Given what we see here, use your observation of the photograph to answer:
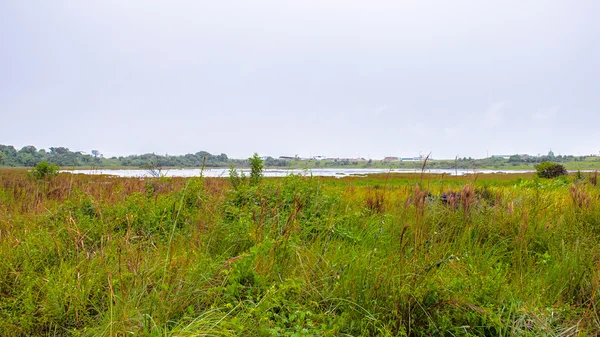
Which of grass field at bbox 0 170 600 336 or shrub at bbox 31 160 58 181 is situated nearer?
grass field at bbox 0 170 600 336

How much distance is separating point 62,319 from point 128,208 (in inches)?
119

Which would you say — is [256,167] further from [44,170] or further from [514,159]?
[514,159]

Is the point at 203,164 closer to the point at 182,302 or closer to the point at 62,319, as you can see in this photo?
the point at 182,302

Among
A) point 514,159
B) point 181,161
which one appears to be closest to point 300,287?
point 181,161

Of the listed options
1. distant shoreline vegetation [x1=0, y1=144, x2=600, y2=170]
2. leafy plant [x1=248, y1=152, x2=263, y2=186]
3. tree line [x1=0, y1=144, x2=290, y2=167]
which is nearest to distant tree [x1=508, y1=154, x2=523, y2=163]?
distant shoreline vegetation [x1=0, y1=144, x2=600, y2=170]

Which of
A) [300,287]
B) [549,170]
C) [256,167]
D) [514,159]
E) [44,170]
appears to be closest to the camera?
[300,287]

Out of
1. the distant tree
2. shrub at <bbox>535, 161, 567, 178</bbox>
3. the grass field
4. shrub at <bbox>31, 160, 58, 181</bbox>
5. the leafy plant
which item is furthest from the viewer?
the distant tree

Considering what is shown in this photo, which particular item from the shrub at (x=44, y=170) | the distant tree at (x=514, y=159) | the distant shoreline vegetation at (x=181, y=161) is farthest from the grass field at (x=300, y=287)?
the distant tree at (x=514, y=159)

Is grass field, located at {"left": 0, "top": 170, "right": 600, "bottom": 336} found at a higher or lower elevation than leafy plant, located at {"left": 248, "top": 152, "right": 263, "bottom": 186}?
lower

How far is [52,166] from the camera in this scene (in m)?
13.6

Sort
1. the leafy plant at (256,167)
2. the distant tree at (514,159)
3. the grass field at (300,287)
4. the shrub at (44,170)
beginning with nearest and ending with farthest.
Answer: the grass field at (300,287), the leafy plant at (256,167), the shrub at (44,170), the distant tree at (514,159)

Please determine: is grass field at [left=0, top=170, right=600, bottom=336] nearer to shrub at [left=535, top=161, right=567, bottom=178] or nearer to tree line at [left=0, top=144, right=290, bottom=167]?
tree line at [left=0, top=144, right=290, bottom=167]

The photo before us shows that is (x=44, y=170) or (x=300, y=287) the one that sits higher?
(x=44, y=170)

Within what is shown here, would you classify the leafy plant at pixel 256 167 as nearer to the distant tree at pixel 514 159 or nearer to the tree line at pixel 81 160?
the tree line at pixel 81 160
